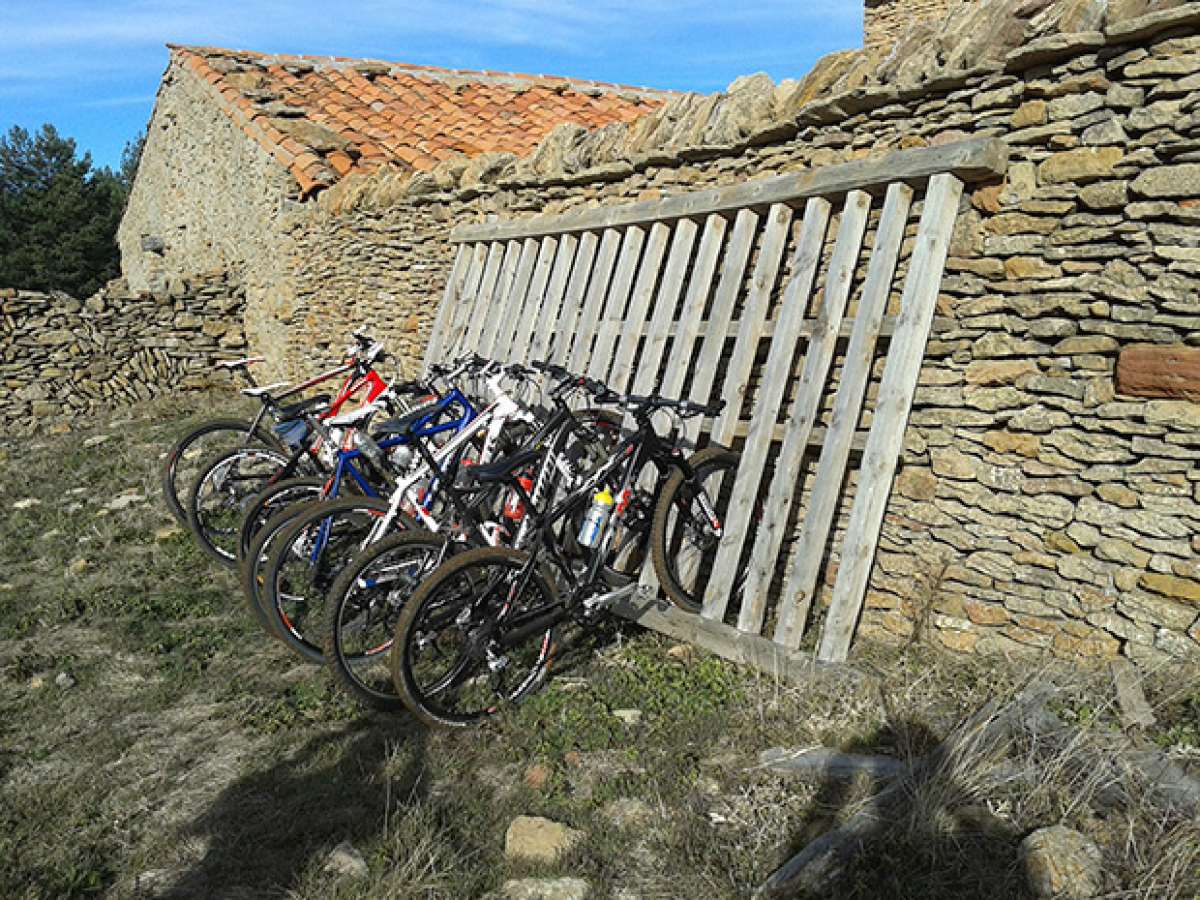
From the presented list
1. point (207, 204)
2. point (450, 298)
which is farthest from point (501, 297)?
point (207, 204)

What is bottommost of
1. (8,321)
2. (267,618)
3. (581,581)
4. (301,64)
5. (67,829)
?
(67,829)

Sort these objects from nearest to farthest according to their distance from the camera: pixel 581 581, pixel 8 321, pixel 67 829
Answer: pixel 67 829
pixel 581 581
pixel 8 321

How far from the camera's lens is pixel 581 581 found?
146 inches

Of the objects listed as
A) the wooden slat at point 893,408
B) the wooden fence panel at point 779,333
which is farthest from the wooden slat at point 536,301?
the wooden slat at point 893,408

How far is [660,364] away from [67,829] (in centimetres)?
326

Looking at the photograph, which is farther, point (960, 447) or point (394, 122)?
point (394, 122)

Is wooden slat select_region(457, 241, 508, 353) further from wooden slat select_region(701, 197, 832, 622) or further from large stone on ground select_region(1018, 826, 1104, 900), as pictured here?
large stone on ground select_region(1018, 826, 1104, 900)

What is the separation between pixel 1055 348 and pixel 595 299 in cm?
265

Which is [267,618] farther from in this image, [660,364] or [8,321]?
[8,321]

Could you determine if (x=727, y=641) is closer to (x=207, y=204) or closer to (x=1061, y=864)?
(x=1061, y=864)

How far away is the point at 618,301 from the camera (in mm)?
5098

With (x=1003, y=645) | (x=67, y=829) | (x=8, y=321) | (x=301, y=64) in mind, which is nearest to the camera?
(x=67, y=829)

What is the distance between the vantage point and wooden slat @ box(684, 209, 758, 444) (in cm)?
433

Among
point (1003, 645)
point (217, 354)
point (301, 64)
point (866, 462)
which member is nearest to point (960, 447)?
point (866, 462)
